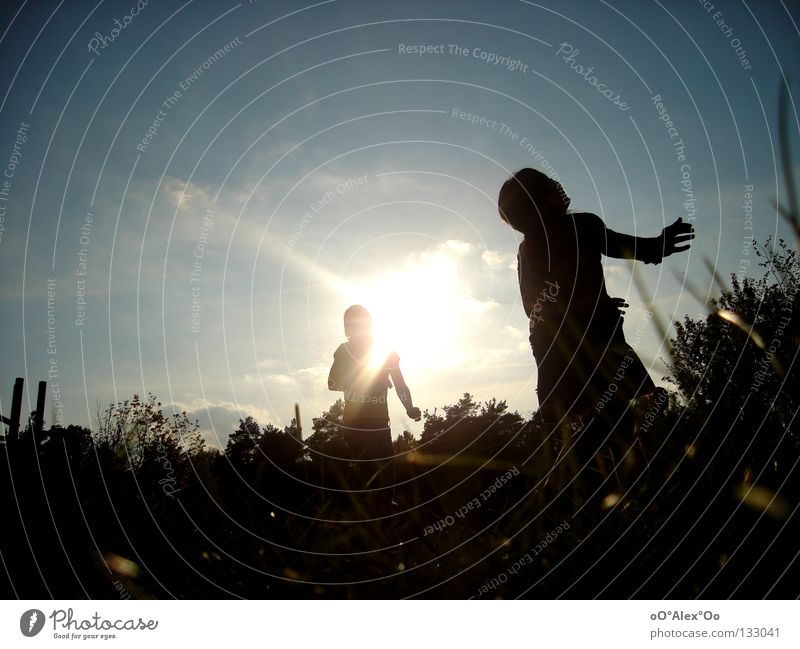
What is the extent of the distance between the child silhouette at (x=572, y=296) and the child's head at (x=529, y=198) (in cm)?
1

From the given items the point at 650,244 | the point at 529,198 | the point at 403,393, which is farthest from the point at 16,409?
the point at 650,244

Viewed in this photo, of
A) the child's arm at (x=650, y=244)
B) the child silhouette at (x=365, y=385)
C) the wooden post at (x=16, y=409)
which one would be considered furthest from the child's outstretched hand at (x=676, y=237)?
the wooden post at (x=16, y=409)

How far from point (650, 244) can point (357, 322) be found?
16.9 ft

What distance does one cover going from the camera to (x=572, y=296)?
5.06 m

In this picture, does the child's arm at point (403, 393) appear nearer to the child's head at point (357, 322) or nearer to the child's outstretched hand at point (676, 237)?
the child's head at point (357, 322)

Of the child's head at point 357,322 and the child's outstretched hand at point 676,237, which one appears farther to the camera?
the child's head at point 357,322

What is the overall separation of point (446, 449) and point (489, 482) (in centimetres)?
599

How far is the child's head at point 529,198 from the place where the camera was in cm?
535

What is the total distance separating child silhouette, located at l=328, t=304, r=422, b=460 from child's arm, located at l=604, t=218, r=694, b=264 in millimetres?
4650

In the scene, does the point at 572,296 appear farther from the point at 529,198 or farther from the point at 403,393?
the point at 403,393

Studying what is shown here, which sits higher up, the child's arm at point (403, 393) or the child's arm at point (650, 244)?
the child's arm at point (650, 244)

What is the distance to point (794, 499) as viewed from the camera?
2461mm
